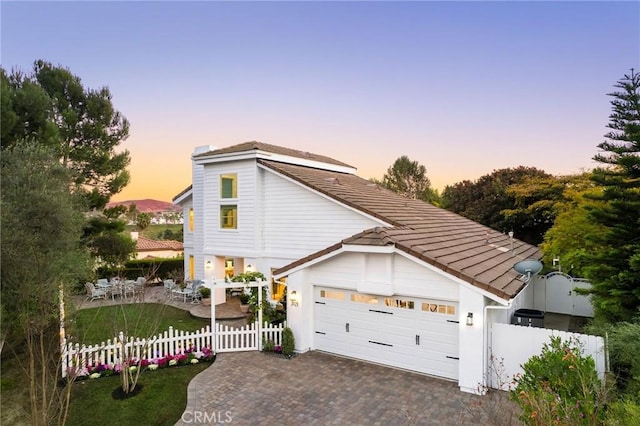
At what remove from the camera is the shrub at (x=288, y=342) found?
10.9m

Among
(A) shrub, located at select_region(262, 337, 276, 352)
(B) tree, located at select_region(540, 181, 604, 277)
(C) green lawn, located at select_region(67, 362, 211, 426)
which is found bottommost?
(C) green lawn, located at select_region(67, 362, 211, 426)

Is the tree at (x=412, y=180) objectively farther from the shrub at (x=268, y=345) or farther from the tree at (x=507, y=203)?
the shrub at (x=268, y=345)

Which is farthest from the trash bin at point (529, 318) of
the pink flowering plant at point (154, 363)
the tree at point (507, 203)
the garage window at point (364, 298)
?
the tree at point (507, 203)

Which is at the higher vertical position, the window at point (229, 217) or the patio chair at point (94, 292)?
the window at point (229, 217)

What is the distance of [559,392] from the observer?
230 inches

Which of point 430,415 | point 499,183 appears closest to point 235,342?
point 430,415

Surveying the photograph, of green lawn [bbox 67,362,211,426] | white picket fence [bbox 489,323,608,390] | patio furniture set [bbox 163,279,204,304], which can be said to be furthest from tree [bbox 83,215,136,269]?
white picket fence [bbox 489,323,608,390]

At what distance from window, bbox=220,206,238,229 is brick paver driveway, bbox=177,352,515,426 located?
8.24 m

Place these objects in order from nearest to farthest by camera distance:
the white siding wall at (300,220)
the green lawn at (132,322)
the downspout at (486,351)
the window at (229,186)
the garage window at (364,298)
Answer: the downspout at (486,351) → the garage window at (364,298) → the green lawn at (132,322) → the white siding wall at (300,220) → the window at (229,186)

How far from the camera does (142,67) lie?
17391 mm

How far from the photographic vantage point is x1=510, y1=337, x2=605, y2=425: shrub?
15.6 ft

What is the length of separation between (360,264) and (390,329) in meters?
2.04

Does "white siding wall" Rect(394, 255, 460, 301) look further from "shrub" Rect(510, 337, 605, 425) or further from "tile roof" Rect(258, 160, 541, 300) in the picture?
"shrub" Rect(510, 337, 605, 425)

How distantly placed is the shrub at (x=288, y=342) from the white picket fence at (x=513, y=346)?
561 cm
